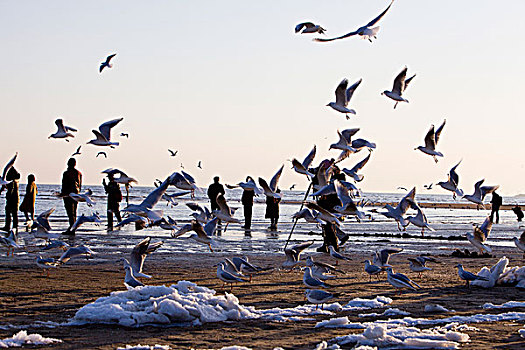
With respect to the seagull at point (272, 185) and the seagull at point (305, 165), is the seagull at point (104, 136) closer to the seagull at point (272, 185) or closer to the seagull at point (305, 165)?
the seagull at point (272, 185)

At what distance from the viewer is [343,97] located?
47.9 feet

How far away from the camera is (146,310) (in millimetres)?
8352

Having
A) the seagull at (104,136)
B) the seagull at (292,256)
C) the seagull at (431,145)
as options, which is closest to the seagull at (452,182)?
the seagull at (431,145)

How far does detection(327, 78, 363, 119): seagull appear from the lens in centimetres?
1444

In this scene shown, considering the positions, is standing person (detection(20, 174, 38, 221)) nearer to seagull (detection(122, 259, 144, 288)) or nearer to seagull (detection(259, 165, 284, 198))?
seagull (detection(259, 165, 284, 198))

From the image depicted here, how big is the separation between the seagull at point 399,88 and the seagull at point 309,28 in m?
1.94

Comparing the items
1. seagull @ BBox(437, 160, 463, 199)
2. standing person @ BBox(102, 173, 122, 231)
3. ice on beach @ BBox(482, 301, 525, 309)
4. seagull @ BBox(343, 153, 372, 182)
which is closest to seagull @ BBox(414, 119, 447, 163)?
seagull @ BBox(437, 160, 463, 199)

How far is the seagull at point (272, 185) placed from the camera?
1332cm

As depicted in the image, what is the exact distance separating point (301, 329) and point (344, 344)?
933mm

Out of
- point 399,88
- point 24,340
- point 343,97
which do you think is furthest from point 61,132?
point 24,340

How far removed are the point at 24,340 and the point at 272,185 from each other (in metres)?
7.62

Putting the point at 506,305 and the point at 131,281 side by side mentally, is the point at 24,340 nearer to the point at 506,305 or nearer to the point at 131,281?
the point at 131,281

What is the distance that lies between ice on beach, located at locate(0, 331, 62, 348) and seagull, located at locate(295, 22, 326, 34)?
8.53 metres

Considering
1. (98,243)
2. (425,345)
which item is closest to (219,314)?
(425,345)
